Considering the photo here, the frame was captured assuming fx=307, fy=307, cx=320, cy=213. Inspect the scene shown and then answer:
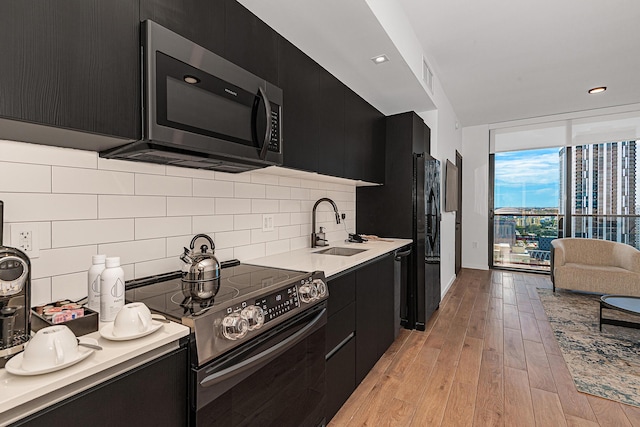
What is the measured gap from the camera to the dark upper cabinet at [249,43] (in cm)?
142

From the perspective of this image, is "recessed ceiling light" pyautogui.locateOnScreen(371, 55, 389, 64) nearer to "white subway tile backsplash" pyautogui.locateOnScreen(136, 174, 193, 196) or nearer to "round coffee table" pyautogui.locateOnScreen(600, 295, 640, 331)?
"white subway tile backsplash" pyautogui.locateOnScreen(136, 174, 193, 196)

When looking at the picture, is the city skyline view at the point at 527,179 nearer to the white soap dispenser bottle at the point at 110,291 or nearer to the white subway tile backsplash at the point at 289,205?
the white subway tile backsplash at the point at 289,205

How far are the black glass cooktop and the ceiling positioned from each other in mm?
1466

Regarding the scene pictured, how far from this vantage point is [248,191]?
80.0 inches

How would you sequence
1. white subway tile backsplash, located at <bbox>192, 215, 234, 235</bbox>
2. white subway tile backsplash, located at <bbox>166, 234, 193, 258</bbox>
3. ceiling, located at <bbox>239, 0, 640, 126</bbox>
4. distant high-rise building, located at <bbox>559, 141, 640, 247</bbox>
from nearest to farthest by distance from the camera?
white subway tile backsplash, located at <bbox>166, 234, 193, 258</bbox> → white subway tile backsplash, located at <bbox>192, 215, 234, 235</bbox> → ceiling, located at <bbox>239, 0, 640, 126</bbox> → distant high-rise building, located at <bbox>559, 141, 640, 247</bbox>

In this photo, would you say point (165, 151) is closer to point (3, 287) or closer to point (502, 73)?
point (3, 287)

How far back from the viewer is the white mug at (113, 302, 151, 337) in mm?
A: 844

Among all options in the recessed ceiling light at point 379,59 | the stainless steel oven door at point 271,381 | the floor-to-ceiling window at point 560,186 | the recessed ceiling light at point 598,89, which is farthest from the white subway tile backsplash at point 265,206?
the floor-to-ceiling window at point 560,186

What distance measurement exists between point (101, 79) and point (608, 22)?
12.6 ft

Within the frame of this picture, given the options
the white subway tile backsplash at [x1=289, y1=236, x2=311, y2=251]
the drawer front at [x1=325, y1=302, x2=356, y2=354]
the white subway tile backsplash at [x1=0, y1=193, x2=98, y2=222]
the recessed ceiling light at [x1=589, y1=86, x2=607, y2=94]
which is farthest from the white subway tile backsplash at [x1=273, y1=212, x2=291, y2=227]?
the recessed ceiling light at [x1=589, y1=86, x2=607, y2=94]

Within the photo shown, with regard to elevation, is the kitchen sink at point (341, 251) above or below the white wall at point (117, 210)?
below

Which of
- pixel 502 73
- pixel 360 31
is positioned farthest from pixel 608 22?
pixel 360 31

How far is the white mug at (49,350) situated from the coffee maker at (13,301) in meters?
0.11

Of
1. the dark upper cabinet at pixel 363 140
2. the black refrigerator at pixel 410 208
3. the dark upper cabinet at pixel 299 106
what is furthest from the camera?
the black refrigerator at pixel 410 208
